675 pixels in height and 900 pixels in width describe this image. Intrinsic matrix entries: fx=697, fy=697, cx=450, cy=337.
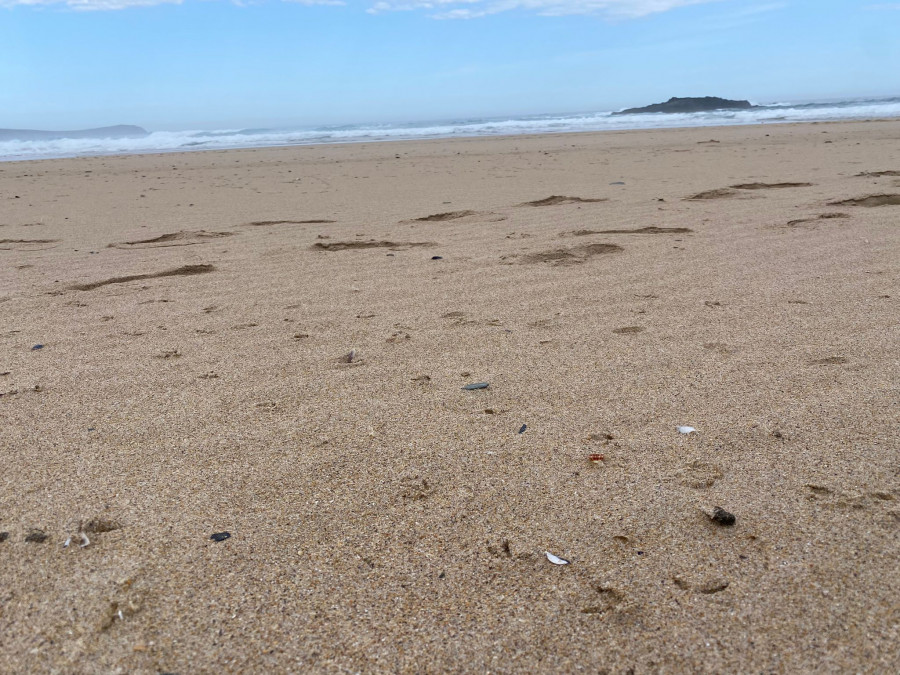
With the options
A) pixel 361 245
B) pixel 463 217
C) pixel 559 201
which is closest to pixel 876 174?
pixel 559 201

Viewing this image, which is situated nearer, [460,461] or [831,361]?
[460,461]

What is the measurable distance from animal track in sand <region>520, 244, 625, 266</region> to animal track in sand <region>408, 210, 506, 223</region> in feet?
3.84

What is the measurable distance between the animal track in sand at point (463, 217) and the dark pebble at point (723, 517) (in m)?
3.55

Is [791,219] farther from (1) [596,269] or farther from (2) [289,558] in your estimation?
(2) [289,558]

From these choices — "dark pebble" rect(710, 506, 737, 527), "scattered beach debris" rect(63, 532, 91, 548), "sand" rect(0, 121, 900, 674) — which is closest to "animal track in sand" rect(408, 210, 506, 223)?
"sand" rect(0, 121, 900, 674)

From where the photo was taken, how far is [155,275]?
353cm

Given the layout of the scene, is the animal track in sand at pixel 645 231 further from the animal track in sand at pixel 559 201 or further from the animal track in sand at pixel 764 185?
the animal track in sand at pixel 764 185

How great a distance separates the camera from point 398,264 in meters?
3.56

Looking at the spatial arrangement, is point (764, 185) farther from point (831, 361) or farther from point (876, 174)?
point (831, 361)

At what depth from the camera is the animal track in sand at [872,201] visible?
14.8 ft

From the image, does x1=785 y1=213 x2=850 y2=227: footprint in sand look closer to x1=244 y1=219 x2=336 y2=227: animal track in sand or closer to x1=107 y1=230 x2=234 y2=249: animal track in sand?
x1=244 y1=219 x2=336 y2=227: animal track in sand

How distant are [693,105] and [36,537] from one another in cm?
3285

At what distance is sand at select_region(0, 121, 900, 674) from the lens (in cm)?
109

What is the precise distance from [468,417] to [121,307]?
6.16 feet
